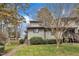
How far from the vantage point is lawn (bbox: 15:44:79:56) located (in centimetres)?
353

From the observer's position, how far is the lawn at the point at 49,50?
3.53 m

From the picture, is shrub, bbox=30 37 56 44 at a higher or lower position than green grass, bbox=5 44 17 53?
higher

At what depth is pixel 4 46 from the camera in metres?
3.55

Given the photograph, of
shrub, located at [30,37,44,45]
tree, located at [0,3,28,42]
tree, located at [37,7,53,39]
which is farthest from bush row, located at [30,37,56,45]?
tree, located at [0,3,28,42]

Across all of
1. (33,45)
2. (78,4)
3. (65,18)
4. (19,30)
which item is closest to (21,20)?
(19,30)

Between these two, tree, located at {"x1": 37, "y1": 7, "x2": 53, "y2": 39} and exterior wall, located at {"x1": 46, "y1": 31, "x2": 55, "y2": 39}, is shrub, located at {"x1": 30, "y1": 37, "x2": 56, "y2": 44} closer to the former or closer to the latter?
exterior wall, located at {"x1": 46, "y1": 31, "x2": 55, "y2": 39}

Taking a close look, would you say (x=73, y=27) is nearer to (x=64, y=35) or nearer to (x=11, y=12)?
(x=64, y=35)

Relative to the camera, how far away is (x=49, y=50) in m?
3.54

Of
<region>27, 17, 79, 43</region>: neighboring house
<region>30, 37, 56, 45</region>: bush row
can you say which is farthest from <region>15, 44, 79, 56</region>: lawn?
<region>27, 17, 79, 43</region>: neighboring house

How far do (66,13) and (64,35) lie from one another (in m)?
0.32

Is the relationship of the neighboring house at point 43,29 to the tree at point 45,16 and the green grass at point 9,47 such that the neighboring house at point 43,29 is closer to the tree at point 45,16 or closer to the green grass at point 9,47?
the tree at point 45,16

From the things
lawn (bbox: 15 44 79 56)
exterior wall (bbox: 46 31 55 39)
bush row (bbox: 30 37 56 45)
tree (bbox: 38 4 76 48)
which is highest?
tree (bbox: 38 4 76 48)

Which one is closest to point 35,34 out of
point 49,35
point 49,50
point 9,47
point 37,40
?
point 37,40

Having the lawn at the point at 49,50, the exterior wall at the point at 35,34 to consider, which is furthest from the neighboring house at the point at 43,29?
the lawn at the point at 49,50
